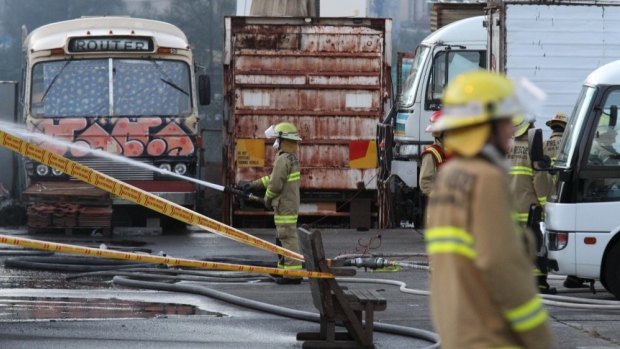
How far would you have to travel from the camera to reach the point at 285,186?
43.1ft

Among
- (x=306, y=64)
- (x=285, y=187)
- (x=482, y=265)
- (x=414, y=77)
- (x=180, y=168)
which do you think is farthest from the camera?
(x=414, y=77)

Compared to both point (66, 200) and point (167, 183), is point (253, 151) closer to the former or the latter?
point (167, 183)

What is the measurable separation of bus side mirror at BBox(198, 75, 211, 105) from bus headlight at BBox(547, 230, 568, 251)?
8.74m

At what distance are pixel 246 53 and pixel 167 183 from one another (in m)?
2.57

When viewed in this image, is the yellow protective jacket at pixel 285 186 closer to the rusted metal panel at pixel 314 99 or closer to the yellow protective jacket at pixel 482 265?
the rusted metal panel at pixel 314 99

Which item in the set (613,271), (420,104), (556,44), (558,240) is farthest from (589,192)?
(420,104)

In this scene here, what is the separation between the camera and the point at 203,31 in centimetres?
5016

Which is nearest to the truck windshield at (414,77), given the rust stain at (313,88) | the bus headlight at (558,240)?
the rust stain at (313,88)

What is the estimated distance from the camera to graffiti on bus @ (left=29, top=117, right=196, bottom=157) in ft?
62.9

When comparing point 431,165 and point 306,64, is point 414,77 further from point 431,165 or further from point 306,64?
point 431,165

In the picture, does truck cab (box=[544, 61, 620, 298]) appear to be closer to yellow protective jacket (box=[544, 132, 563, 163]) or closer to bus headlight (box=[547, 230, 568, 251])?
bus headlight (box=[547, 230, 568, 251])

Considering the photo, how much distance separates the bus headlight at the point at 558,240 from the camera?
38.4 feet

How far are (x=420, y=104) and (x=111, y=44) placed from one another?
505 centimetres

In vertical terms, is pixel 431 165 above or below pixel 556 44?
below
